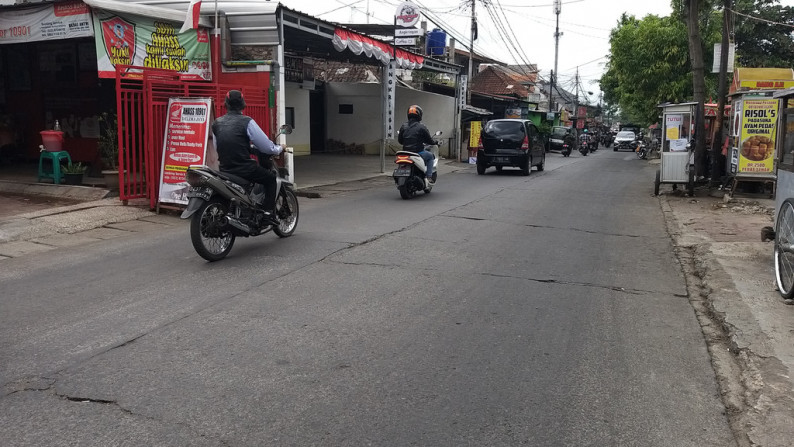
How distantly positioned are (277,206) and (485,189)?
25.9ft

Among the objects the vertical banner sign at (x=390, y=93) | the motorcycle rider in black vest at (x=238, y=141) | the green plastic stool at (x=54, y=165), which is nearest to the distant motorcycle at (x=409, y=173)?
the motorcycle rider in black vest at (x=238, y=141)

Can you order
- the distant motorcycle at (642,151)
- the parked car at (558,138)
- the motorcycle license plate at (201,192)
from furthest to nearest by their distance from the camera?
the parked car at (558,138) < the distant motorcycle at (642,151) < the motorcycle license plate at (201,192)

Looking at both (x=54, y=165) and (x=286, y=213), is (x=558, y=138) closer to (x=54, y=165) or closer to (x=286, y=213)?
(x=54, y=165)

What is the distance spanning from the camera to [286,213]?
836 cm

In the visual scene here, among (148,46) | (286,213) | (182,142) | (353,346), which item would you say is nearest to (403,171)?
(182,142)

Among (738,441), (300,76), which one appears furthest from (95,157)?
(738,441)

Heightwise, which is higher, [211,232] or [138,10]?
[138,10]

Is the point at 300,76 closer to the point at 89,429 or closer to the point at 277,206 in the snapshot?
the point at 277,206

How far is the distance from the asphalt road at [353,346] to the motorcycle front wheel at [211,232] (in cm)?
20

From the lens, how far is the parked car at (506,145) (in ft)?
63.9

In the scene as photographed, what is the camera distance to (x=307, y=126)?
25.1m

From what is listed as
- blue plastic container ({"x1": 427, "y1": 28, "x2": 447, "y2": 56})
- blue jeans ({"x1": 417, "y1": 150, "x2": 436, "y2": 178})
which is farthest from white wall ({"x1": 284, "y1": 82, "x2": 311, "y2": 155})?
blue plastic container ({"x1": 427, "y1": 28, "x2": 447, "y2": 56})

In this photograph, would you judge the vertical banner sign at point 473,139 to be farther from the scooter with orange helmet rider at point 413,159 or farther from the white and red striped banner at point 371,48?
the scooter with orange helmet rider at point 413,159

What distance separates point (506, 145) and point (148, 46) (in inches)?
435
